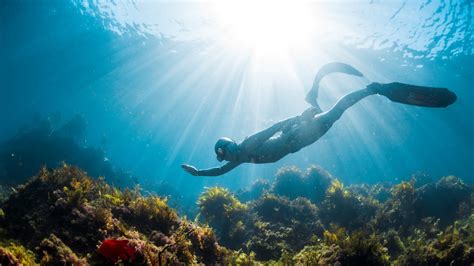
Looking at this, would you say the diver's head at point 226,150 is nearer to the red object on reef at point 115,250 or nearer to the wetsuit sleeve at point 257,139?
the wetsuit sleeve at point 257,139

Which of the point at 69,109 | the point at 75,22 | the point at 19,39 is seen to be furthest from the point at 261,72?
the point at 69,109

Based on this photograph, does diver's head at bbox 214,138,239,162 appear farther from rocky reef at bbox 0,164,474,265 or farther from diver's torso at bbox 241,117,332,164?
rocky reef at bbox 0,164,474,265

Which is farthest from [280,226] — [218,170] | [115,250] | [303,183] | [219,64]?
[219,64]

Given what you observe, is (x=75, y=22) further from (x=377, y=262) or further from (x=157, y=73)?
(x=377, y=262)

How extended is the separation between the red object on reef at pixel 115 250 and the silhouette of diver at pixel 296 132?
4137 millimetres

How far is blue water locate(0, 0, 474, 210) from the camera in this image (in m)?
28.7

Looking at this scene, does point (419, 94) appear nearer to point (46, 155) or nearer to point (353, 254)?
point (353, 254)

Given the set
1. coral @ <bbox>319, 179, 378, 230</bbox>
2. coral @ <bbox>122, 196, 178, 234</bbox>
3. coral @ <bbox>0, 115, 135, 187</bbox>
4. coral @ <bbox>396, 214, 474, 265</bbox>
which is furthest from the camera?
coral @ <bbox>0, 115, 135, 187</bbox>

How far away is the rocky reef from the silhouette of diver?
1.93 meters

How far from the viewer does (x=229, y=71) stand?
141ft

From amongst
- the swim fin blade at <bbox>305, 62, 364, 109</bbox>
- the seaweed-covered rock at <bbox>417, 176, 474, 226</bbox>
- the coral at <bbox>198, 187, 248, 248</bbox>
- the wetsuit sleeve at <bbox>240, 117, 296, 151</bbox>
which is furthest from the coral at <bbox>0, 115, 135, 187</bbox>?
the seaweed-covered rock at <bbox>417, 176, 474, 226</bbox>

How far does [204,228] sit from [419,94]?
21.8 feet

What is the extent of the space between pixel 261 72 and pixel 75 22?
23566 millimetres

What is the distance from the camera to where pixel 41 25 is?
119ft
